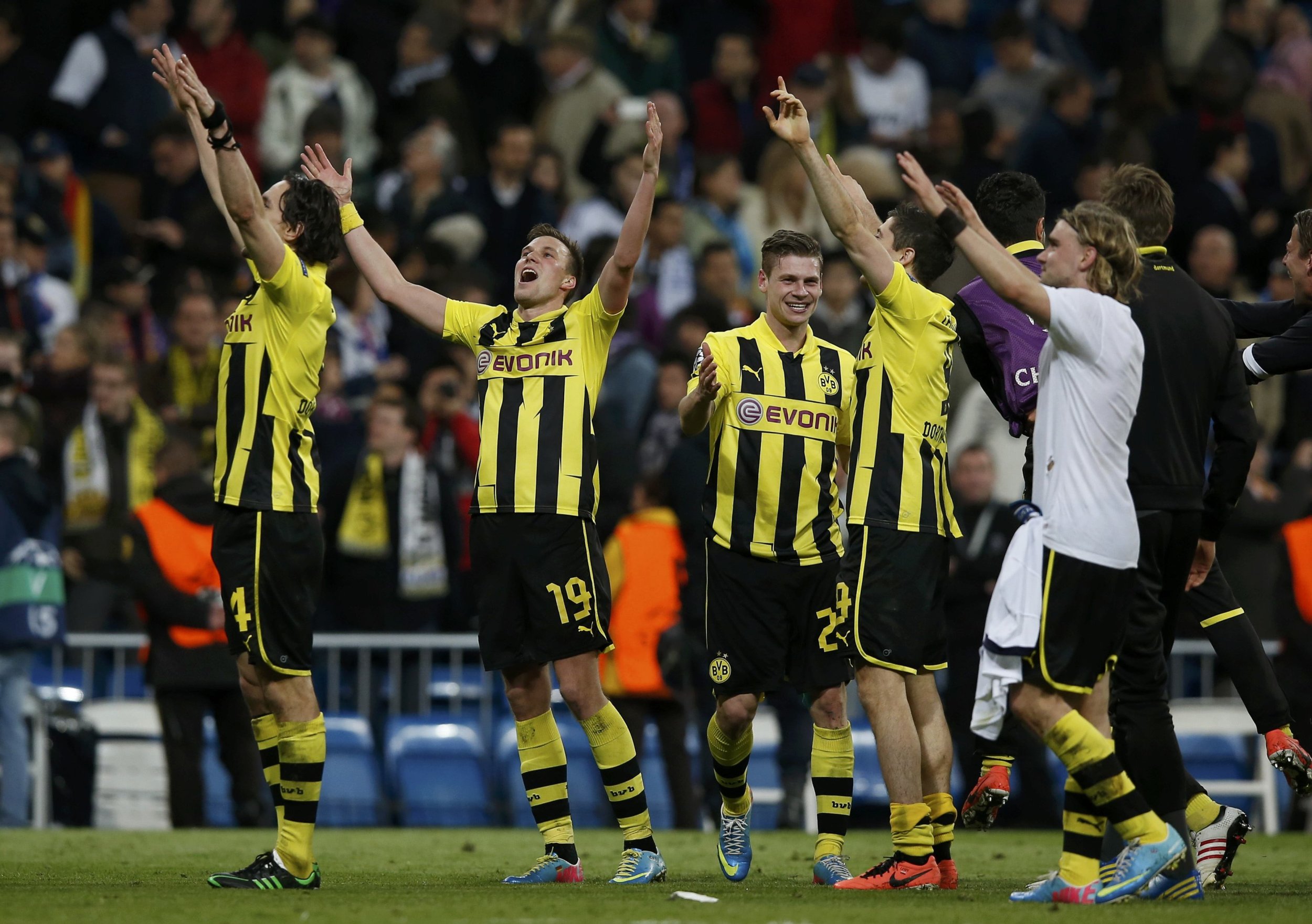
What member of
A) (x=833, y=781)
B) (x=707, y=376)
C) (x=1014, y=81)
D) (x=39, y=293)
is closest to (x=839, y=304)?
(x=1014, y=81)

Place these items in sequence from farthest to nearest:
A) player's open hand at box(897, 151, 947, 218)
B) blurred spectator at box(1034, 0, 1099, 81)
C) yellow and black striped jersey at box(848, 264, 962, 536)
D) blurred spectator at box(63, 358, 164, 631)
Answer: blurred spectator at box(1034, 0, 1099, 81)
blurred spectator at box(63, 358, 164, 631)
yellow and black striped jersey at box(848, 264, 962, 536)
player's open hand at box(897, 151, 947, 218)

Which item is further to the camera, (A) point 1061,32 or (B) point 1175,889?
(A) point 1061,32

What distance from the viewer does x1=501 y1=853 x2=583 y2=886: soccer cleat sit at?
786 cm

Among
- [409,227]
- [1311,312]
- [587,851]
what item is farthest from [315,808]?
[409,227]

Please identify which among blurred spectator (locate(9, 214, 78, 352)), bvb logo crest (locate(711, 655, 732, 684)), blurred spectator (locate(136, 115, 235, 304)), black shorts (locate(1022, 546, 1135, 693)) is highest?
blurred spectator (locate(136, 115, 235, 304))

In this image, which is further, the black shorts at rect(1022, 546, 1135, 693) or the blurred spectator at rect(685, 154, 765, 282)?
the blurred spectator at rect(685, 154, 765, 282)

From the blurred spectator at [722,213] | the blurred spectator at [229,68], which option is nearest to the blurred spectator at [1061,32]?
the blurred spectator at [722,213]

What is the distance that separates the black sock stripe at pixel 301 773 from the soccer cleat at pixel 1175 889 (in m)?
3.31

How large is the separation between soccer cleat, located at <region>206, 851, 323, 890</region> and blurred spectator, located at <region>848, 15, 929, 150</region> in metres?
11.2

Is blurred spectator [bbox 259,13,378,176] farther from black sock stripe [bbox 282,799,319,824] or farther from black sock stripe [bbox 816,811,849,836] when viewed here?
black sock stripe [bbox 816,811,849,836]

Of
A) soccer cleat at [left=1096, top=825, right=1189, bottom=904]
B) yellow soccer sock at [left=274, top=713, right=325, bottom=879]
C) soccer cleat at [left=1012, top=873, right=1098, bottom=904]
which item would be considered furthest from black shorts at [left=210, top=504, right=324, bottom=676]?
soccer cleat at [left=1096, top=825, right=1189, bottom=904]

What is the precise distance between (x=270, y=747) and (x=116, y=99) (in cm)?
1028

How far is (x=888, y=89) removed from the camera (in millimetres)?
17438

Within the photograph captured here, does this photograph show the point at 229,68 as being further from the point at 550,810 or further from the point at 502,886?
the point at 502,886
